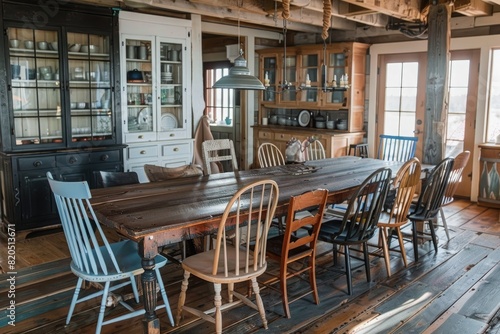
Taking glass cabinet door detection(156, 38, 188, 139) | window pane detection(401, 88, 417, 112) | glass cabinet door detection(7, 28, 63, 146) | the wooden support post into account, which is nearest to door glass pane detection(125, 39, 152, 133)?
glass cabinet door detection(156, 38, 188, 139)

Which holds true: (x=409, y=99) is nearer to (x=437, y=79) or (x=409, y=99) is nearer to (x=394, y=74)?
(x=394, y=74)

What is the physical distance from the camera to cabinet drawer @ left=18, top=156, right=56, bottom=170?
4484mm

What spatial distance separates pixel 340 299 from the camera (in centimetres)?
324

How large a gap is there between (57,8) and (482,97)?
5.08 meters

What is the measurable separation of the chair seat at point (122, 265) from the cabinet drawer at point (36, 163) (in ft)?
6.67

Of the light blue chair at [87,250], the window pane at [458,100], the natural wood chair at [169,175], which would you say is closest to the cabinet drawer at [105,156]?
the natural wood chair at [169,175]

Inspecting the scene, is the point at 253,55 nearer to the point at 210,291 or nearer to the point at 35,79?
the point at 35,79

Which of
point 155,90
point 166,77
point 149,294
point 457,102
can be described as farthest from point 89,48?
point 457,102

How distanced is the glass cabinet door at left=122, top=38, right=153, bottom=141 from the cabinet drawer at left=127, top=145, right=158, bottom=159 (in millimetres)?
124

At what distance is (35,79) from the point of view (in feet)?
15.4

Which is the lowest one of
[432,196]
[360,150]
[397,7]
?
[432,196]

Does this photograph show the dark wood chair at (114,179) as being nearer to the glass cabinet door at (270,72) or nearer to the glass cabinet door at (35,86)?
the glass cabinet door at (35,86)

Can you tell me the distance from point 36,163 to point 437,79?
412cm

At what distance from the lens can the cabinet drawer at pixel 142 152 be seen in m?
5.40
